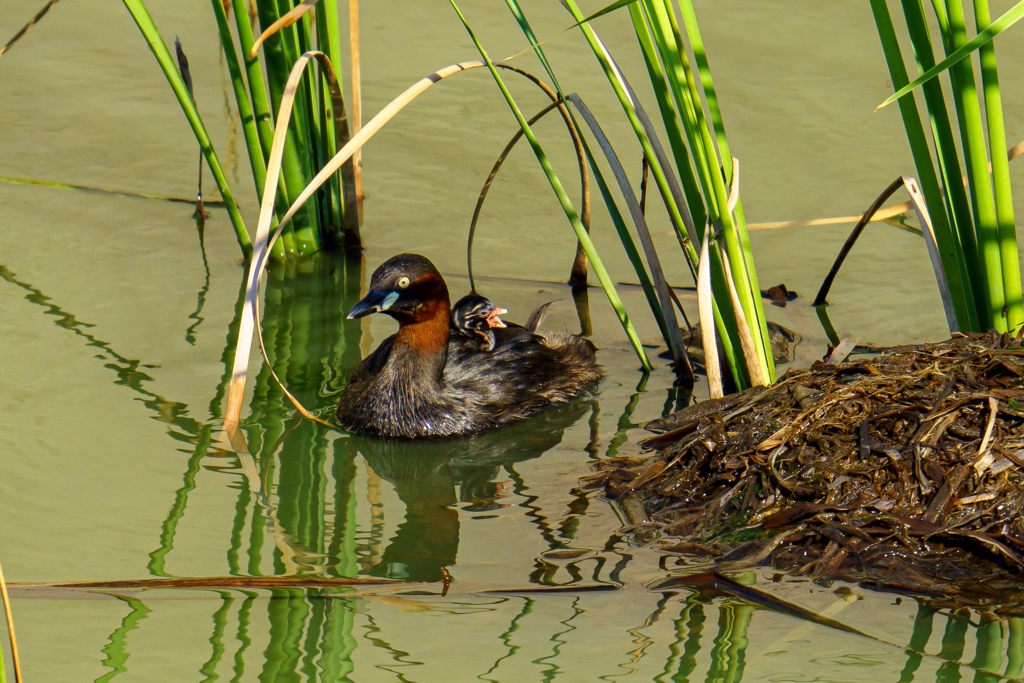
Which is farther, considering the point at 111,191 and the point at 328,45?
the point at 111,191

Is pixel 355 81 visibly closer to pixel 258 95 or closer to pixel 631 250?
pixel 258 95

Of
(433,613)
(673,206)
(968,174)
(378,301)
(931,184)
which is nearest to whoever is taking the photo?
(433,613)

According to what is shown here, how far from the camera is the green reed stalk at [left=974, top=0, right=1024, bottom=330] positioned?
12.7ft

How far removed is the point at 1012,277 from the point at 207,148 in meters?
3.55

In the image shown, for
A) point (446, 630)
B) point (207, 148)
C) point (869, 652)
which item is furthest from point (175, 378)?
point (869, 652)

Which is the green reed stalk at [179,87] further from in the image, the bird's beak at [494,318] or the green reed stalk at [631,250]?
the green reed stalk at [631,250]

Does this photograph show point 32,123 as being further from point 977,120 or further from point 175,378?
point 977,120

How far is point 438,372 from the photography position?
Answer: 5.18m

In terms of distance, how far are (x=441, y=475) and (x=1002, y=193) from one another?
2310 mm

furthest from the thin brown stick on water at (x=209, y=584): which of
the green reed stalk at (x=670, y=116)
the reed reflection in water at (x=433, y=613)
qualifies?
the green reed stalk at (x=670, y=116)

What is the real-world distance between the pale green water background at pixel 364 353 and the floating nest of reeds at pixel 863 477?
0.15 m

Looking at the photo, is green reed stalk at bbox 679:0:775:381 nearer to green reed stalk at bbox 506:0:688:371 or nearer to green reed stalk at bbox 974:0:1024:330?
green reed stalk at bbox 506:0:688:371

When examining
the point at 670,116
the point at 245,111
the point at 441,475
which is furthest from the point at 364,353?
the point at 670,116

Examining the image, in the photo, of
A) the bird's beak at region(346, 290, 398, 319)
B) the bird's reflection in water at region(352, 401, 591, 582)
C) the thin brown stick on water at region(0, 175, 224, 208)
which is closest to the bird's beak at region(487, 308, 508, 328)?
the bird's reflection in water at region(352, 401, 591, 582)
